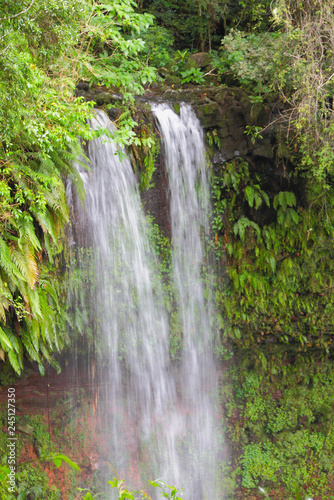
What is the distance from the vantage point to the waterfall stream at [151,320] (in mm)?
7595

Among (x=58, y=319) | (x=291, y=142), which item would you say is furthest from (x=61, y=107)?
(x=291, y=142)

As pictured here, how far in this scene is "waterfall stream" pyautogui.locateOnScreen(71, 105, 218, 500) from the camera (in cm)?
759

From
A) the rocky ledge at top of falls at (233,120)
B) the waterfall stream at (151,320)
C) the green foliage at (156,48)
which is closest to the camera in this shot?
the waterfall stream at (151,320)

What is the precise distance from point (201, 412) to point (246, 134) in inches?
240

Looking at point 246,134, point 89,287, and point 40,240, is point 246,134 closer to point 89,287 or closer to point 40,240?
point 89,287

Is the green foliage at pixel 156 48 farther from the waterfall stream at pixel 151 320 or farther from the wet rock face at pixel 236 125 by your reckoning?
the waterfall stream at pixel 151 320

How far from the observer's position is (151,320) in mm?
8422

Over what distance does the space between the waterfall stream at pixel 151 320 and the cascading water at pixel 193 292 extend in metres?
0.02

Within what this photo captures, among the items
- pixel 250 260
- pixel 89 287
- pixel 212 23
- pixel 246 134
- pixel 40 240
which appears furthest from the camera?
pixel 212 23

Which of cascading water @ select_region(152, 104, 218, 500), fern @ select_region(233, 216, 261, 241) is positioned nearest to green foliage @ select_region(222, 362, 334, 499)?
cascading water @ select_region(152, 104, 218, 500)

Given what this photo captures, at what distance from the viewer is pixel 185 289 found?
887 centimetres

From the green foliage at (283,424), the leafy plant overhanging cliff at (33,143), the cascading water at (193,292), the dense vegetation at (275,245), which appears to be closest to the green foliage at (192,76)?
the dense vegetation at (275,245)

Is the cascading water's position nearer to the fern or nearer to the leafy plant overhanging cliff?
the fern

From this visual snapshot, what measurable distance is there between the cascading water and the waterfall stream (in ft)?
0.07
